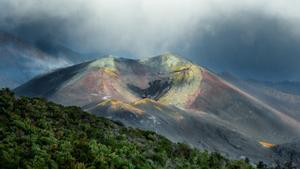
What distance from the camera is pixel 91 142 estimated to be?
205ft

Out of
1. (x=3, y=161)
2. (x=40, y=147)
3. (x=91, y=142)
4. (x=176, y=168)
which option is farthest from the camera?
(x=176, y=168)

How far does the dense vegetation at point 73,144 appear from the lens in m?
54.1

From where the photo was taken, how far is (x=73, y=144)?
60.4 m

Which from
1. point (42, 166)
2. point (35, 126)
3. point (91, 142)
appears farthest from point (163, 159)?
point (42, 166)

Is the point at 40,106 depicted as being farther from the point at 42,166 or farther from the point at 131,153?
the point at 42,166

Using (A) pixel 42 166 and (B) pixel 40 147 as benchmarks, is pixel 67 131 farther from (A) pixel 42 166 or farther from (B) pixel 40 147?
(A) pixel 42 166

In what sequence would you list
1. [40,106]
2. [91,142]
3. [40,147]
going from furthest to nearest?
1. [40,106]
2. [91,142]
3. [40,147]

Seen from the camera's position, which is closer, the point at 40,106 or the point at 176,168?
the point at 176,168

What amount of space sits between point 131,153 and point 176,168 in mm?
5621

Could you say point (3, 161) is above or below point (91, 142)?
below

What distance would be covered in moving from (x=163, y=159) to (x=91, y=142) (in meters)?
9.03

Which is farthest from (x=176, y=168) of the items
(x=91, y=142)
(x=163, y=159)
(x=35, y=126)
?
(x=35, y=126)

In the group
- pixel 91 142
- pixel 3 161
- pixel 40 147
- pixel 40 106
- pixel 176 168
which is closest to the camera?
pixel 3 161

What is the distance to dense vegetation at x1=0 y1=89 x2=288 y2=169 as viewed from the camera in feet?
178
